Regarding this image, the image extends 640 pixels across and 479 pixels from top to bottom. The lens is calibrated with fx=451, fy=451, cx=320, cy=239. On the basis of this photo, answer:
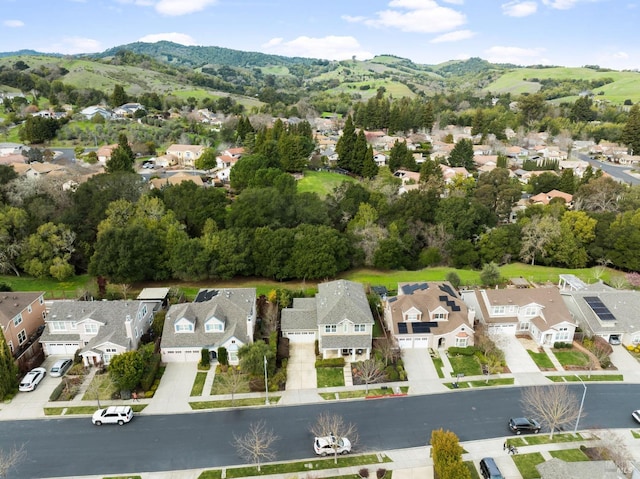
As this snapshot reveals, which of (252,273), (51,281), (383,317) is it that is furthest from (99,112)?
(383,317)

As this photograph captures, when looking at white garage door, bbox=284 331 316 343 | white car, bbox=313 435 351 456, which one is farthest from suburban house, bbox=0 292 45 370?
white car, bbox=313 435 351 456

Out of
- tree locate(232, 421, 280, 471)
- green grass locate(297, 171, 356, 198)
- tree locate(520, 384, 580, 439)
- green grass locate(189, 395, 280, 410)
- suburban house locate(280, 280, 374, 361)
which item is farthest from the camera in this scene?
green grass locate(297, 171, 356, 198)

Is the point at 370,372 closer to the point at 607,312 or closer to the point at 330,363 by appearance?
the point at 330,363

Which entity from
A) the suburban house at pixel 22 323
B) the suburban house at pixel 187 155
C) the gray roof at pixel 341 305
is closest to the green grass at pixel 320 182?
the suburban house at pixel 187 155

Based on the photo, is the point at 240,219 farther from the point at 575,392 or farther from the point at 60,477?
the point at 575,392

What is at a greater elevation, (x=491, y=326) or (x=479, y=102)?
(x=479, y=102)

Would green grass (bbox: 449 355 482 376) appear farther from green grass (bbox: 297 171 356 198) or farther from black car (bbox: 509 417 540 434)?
green grass (bbox: 297 171 356 198)

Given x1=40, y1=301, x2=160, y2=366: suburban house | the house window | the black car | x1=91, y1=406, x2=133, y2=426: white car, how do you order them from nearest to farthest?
the black car < x1=91, y1=406, x2=133, y2=426: white car < x1=40, y1=301, x2=160, y2=366: suburban house < the house window
